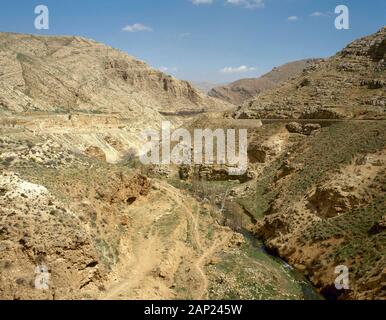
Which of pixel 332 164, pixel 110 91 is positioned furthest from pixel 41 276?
pixel 110 91

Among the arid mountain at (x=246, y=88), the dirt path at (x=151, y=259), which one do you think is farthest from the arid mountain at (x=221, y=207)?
the arid mountain at (x=246, y=88)

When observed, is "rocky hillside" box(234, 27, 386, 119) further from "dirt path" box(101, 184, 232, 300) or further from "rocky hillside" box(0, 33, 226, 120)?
"rocky hillside" box(0, 33, 226, 120)

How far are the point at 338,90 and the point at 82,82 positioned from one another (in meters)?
60.0

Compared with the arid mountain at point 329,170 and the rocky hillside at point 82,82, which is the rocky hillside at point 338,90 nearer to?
the arid mountain at point 329,170

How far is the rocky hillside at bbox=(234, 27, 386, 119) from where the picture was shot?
46781 mm

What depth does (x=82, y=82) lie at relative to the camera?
93.8 m

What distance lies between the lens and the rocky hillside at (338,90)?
153 feet

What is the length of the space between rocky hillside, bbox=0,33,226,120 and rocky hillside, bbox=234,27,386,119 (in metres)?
34.6

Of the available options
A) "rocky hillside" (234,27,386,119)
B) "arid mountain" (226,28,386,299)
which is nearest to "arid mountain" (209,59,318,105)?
"rocky hillside" (234,27,386,119)

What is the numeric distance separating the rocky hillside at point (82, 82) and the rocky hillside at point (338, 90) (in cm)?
3455

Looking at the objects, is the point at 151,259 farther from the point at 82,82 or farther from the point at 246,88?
the point at 246,88

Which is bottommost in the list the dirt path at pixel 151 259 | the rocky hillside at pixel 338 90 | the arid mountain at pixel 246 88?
the dirt path at pixel 151 259
